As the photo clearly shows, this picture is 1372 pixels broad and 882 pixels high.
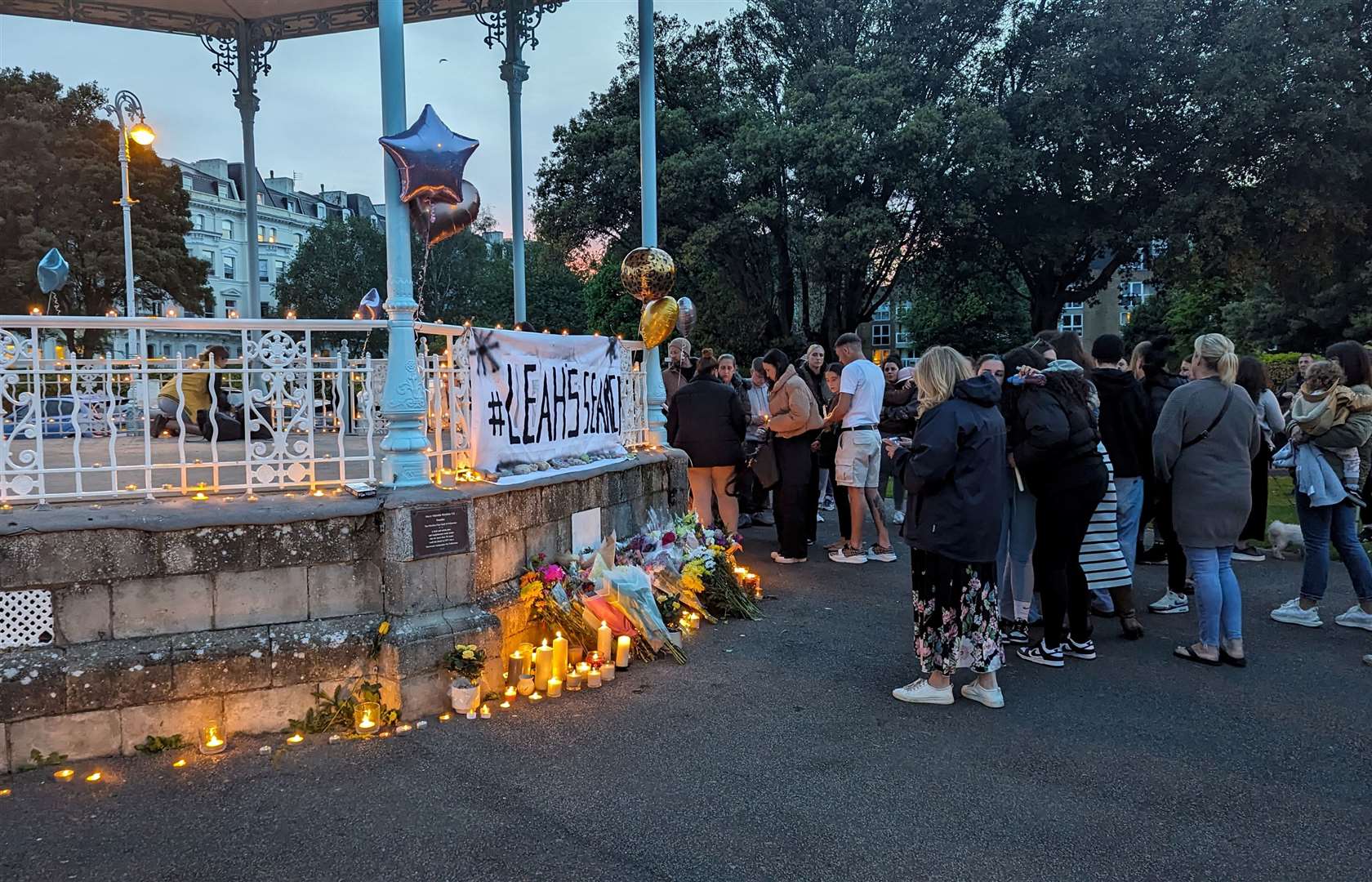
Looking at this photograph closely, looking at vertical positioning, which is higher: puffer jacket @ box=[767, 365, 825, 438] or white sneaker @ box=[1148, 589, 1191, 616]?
puffer jacket @ box=[767, 365, 825, 438]

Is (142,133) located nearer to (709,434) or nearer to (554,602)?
(709,434)

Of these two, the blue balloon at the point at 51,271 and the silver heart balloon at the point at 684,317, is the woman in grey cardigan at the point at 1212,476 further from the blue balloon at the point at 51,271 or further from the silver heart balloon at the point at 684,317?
the blue balloon at the point at 51,271

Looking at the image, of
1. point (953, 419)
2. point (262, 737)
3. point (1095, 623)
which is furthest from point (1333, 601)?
point (262, 737)

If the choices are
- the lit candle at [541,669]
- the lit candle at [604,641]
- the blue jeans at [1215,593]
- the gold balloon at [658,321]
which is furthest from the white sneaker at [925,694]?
the gold balloon at [658,321]

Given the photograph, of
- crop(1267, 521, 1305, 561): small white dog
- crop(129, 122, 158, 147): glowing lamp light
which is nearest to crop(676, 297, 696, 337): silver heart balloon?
crop(1267, 521, 1305, 561): small white dog

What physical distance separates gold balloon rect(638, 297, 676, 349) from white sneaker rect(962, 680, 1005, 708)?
433 cm

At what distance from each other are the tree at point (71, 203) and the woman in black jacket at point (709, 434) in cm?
2063

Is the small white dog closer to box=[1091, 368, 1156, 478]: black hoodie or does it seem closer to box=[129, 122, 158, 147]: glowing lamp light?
box=[1091, 368, 1156, 478]: black hoodie

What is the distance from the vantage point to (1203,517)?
514cm

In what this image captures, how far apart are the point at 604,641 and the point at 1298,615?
5000mm

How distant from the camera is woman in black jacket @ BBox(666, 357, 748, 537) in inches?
315

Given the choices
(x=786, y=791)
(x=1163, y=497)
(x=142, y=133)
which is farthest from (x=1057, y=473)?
(x=142, y=133)

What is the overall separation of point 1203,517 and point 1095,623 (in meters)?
1.37

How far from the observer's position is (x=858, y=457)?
789 cm
